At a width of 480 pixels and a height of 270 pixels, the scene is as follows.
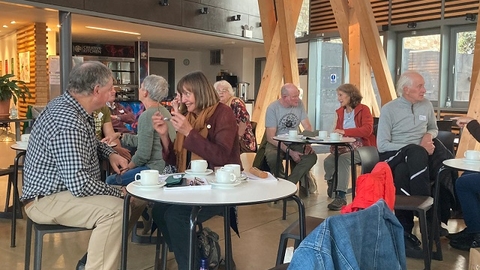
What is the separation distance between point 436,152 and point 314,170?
3.37 metres

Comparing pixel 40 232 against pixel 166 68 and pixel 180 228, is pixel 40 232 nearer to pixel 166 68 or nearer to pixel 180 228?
pixel 180 228

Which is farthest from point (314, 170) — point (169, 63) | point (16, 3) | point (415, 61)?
point (169, 63)

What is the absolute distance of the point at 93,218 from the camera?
2387mm

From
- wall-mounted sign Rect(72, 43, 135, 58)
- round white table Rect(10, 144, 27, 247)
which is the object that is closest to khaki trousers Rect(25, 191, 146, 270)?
round white table Rect(10, 144, 27, 247)

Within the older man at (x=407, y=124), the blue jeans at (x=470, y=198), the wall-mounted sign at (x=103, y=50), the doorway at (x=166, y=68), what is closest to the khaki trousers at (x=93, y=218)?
the older man at (x=407, y=124)

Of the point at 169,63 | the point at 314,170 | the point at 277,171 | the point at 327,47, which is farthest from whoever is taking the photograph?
the point at 169,63

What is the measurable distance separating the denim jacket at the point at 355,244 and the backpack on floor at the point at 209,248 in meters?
1.71

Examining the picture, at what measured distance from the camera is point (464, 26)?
9023 millimetres

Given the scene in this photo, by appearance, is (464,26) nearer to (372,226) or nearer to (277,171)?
(277,171)

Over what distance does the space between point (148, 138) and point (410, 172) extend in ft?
6.43

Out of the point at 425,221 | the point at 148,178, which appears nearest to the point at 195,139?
the point at 148,178

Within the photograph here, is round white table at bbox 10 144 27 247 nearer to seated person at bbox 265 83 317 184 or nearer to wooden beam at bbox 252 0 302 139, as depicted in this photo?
seated person at bbox 265 83 317 184

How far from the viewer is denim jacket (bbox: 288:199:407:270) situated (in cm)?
113

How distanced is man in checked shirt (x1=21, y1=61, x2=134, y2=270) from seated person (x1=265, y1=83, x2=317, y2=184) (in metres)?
2.89
